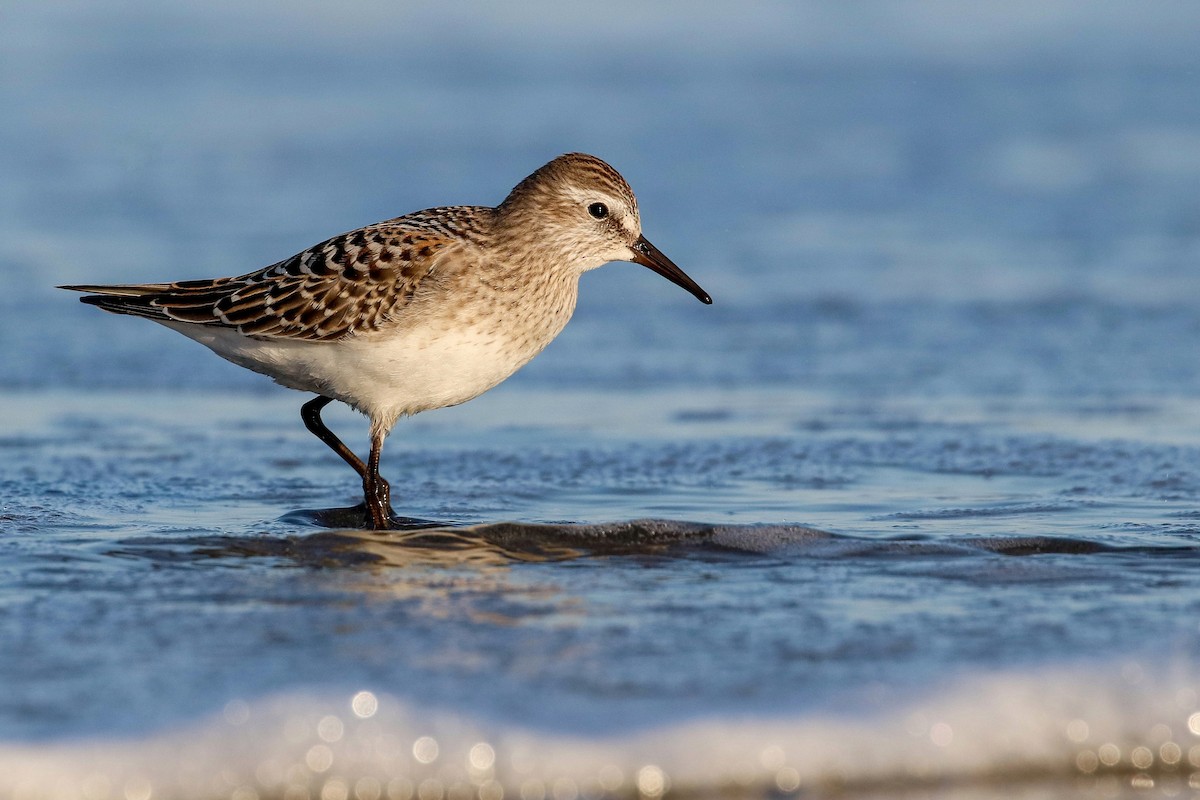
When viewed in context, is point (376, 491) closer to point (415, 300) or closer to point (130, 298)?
point (415, 300)

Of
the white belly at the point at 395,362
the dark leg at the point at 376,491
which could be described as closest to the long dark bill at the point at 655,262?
the white belly at the point at 395,362

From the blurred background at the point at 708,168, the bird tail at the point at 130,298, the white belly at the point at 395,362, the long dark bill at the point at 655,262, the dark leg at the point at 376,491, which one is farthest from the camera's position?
the blurred background at the point at 708,168

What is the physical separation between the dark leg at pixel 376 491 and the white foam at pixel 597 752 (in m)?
2.86

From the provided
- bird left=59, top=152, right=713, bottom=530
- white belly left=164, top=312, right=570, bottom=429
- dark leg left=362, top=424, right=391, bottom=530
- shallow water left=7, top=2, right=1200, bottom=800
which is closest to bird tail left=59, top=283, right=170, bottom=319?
bird left=59, top=152, right=713, bottom=530

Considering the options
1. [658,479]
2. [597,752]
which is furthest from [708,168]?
[597,752]

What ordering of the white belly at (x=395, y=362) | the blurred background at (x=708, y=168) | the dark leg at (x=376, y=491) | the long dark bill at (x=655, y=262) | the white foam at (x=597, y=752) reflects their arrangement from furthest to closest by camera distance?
the blurred background at (x=708, y=168) < the long dark bill at (x=655, y=262) < the dark leg at (x=376, y=491) < the white belly at (x=395, y=362) < the white foam at (x=597, y=752)

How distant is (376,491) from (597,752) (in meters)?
3.34

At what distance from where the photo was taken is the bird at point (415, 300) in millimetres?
6969

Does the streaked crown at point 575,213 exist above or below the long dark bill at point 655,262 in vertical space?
above

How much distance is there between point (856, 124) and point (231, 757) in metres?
17.4

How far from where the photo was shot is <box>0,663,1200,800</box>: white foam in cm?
401

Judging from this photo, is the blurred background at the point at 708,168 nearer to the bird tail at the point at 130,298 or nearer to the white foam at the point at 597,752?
the bird tail at the point at 130,298

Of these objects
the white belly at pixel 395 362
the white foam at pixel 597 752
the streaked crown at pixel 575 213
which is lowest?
the white foam at pixel 597 752

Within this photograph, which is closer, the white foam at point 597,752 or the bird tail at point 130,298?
the white foam at point 597,752
